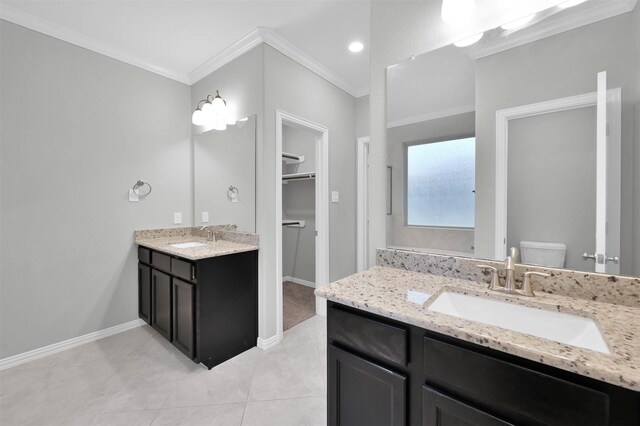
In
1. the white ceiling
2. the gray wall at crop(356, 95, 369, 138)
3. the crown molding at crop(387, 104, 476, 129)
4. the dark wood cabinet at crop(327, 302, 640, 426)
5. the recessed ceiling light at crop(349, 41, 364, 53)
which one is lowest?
the dark wood cabinet at crop(327, 302, 640, 426)

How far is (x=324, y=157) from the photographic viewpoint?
291cm

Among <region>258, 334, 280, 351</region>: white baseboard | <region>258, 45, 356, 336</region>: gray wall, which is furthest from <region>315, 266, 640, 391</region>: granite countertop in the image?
<region>258, 334, 280, 351</region>: white baseboard

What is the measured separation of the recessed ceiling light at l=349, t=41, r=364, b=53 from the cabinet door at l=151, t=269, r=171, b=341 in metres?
2.59

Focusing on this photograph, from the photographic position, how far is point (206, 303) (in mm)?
2047

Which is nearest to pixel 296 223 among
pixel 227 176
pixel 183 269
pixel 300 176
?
pixel 300 176

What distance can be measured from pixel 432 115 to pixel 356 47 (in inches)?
56.7

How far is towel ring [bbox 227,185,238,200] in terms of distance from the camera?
2.62m

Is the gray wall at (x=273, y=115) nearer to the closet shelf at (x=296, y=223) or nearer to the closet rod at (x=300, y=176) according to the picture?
the closet rod at (x=300, y=176)

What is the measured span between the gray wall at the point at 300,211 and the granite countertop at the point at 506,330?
9.27ft

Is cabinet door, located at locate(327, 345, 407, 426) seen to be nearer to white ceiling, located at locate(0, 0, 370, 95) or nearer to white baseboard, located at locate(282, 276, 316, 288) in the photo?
white ceiling, located at locate(0, 0, 370, 95)

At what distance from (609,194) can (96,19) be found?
3443 millimetres

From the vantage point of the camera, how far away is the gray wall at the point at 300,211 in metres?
4.10

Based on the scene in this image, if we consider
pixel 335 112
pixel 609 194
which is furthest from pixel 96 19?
pixel 609 194

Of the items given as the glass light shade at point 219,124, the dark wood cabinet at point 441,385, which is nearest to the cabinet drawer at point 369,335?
the dark wood cabinet at point 441,385
